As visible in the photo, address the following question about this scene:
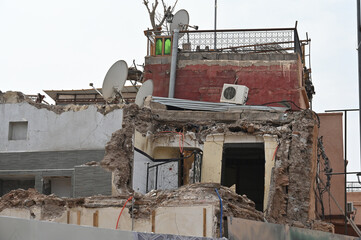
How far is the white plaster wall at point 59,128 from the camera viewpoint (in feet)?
63.3

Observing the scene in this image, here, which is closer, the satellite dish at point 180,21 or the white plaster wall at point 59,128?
the white plaster wall at point 59,128

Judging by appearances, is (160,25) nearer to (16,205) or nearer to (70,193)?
(70,193)

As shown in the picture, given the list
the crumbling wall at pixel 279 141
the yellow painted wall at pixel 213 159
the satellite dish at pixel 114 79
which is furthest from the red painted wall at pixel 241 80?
the yellow painted wall at pixel 213 159

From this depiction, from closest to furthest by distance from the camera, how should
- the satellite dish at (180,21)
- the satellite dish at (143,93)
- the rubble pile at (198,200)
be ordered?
the rubble pile at (198,200) < the satellite dish at (143,93) < the satellite dish at (180,21)

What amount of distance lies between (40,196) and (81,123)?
336cm

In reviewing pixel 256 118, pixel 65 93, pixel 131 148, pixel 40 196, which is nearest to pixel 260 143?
pixel 256 118

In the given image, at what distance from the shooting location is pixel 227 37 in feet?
83.5

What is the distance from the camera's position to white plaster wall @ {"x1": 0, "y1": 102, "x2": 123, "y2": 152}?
1928 cm

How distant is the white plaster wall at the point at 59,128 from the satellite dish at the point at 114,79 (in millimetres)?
1591

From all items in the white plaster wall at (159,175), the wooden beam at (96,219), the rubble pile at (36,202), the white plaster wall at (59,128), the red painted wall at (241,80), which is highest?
the red painted wall at (241,80)

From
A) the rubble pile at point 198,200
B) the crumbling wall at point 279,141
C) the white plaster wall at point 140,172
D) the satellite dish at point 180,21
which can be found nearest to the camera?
the rubble pile at point 198,200

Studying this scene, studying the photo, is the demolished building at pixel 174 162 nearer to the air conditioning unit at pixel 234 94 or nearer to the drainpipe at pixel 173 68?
the air conditioning unit at pixel 234 94

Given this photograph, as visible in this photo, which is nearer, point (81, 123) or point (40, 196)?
point (40, 196)

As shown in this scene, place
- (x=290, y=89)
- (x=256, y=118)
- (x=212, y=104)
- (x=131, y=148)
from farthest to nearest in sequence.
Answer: (x=290, y=89) < (x=212, y=104) < (x=256, y=118) < (x=131, y=148)
